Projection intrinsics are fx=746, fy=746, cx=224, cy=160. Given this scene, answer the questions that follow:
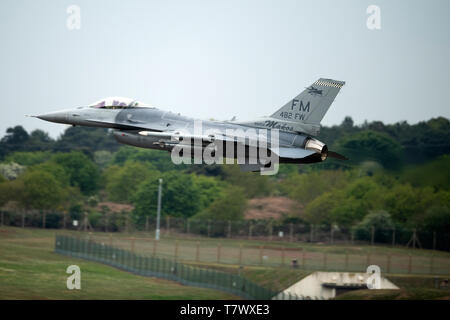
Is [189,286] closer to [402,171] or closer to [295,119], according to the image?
[402,171]

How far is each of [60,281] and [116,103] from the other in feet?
82.8

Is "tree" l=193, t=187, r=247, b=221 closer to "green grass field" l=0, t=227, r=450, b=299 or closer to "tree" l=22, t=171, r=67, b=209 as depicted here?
"tree" l=22, t=171, r=67, b=209

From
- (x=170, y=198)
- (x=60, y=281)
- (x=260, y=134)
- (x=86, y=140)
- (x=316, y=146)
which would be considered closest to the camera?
(x=316, y=146)

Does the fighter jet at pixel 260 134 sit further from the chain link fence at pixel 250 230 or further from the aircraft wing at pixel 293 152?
the chain link fence at pixel 250 230

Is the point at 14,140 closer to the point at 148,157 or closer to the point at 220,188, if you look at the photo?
the point at 148,157

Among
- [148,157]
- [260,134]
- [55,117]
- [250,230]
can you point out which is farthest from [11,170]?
[260,134]

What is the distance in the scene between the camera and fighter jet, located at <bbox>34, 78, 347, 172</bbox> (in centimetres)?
3788

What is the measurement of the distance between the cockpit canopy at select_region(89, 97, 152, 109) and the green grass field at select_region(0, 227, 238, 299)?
841 inches

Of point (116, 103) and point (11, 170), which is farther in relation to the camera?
point (11, 170)

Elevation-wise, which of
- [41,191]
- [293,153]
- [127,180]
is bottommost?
[41,191]

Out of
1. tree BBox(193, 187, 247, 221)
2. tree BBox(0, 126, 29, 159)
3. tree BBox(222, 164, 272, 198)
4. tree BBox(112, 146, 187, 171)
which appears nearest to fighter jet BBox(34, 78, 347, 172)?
tree BBox(193, 187, 247, 221)

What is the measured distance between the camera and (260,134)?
38438 mm

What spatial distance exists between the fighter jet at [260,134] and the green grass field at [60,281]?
24041 millimetres

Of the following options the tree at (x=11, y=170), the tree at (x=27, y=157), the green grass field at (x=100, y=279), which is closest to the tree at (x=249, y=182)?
the tree at (x=27, y=157)
